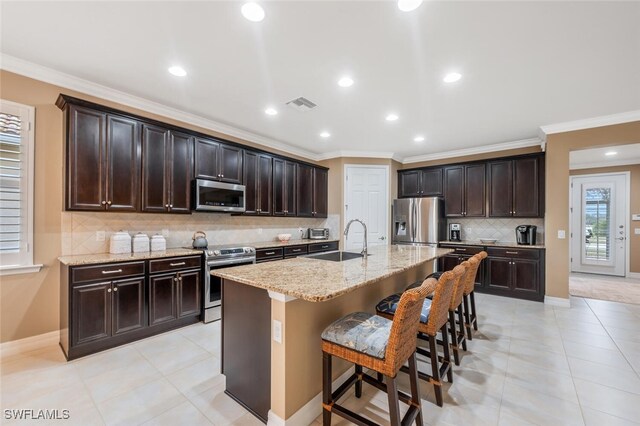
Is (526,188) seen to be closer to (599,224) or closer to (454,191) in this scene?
(454,191)

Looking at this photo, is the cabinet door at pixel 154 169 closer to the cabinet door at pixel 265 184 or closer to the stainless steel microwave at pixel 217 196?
the stainless steel microwave at pixel 217 196

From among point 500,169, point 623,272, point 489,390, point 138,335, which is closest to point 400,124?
point 500,169

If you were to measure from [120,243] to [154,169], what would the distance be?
0.91 m

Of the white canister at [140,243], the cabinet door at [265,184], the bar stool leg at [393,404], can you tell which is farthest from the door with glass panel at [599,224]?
the white canister at [140,243]

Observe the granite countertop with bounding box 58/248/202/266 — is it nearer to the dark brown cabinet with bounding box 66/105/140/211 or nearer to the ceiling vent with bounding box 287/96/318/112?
the dark brown cabinet with bounding box 66/105/140/211

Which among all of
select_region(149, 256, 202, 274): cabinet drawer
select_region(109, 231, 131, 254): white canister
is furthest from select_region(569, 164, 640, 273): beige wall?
select_region(109, 231, 131, 254): white canister

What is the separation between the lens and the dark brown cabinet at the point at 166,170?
3248 millimetres

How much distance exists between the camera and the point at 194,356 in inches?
105

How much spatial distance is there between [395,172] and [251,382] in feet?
16.8

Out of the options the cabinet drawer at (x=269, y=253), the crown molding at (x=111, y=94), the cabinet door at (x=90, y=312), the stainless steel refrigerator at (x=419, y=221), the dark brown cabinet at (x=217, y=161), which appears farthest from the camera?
the stainless steel refrigerator at (x=419, y=221)

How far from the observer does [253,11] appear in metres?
1.95

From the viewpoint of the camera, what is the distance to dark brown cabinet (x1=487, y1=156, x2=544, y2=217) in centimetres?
470

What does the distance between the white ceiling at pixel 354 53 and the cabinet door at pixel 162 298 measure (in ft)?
6.96

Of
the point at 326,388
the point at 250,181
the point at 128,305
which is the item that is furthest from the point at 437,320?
the point at 250,181
